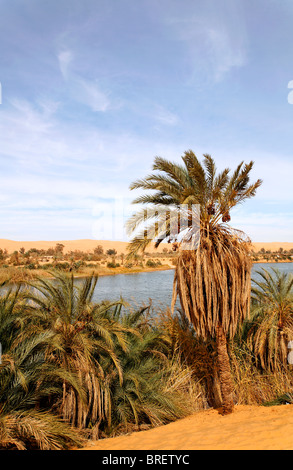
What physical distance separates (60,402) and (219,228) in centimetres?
631

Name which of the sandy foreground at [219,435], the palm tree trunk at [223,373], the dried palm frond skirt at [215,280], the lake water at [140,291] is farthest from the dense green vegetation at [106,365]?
the lake water at [140,291]

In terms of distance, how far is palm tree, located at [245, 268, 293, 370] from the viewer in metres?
9.93

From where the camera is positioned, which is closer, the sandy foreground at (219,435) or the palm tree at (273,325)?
the sandy foreground at (219,435)

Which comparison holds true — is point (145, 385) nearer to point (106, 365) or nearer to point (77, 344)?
point (106, 365)

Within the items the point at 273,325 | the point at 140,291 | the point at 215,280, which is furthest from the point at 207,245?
the point at 140,291

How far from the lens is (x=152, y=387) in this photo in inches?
346

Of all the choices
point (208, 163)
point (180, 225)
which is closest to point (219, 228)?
point (180, 225)

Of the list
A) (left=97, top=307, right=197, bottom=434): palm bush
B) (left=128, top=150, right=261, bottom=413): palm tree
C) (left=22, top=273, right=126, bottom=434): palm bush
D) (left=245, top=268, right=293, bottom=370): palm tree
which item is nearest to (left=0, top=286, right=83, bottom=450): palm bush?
(left=22, top=273, right=126, bottom=434): palm bush

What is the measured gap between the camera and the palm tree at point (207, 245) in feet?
29.2

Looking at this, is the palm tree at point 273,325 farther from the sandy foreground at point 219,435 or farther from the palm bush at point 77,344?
the palm bush at point 77,344

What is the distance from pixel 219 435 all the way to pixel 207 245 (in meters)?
4.67

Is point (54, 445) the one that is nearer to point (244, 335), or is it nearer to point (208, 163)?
point (244, 335)

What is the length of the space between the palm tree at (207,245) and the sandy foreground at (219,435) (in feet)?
4.23

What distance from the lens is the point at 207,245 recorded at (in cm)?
909
